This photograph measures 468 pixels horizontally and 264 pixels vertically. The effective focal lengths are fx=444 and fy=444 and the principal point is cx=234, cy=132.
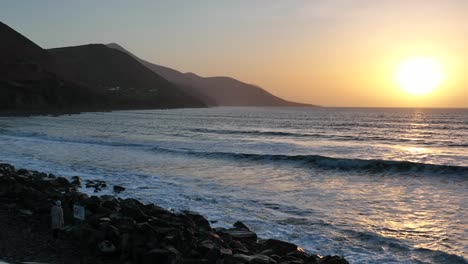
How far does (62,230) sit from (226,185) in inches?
372

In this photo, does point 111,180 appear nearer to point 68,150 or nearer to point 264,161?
point 264,161

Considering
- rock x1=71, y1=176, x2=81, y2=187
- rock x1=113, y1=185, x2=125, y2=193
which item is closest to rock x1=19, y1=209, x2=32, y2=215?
rock x1=113, y1=185, x2=125, y2=193

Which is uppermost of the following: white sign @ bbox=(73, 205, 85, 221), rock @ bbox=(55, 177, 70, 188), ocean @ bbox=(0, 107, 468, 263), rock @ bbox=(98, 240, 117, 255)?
white sign @ bbox=(73, 205, 85, 221)

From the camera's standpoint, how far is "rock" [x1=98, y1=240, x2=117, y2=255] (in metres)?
8.62

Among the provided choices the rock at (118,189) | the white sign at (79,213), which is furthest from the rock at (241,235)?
the rock at (118,189)

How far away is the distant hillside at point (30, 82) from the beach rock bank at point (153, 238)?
92959 mm

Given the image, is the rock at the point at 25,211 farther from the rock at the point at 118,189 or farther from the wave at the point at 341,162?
the wave at the point at 341,162

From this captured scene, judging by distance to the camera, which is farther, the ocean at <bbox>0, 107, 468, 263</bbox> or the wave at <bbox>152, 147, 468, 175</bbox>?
the wave at <bbox>152, 147, 468, 175</bbox>

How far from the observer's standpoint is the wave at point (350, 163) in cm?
2394

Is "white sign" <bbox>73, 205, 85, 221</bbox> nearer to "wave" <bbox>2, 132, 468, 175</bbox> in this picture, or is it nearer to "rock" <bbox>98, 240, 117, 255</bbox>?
"rock" <bbox>98, 240, 117, 255</bbox>

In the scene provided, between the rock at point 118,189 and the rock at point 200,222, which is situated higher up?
the rock at point 200,222

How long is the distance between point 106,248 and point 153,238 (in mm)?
947

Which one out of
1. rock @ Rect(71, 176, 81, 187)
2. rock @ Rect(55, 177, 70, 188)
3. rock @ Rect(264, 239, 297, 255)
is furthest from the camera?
rock @ Rect(71, 176, 81, 187)

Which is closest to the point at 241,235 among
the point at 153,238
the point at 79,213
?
the point at 153,238
